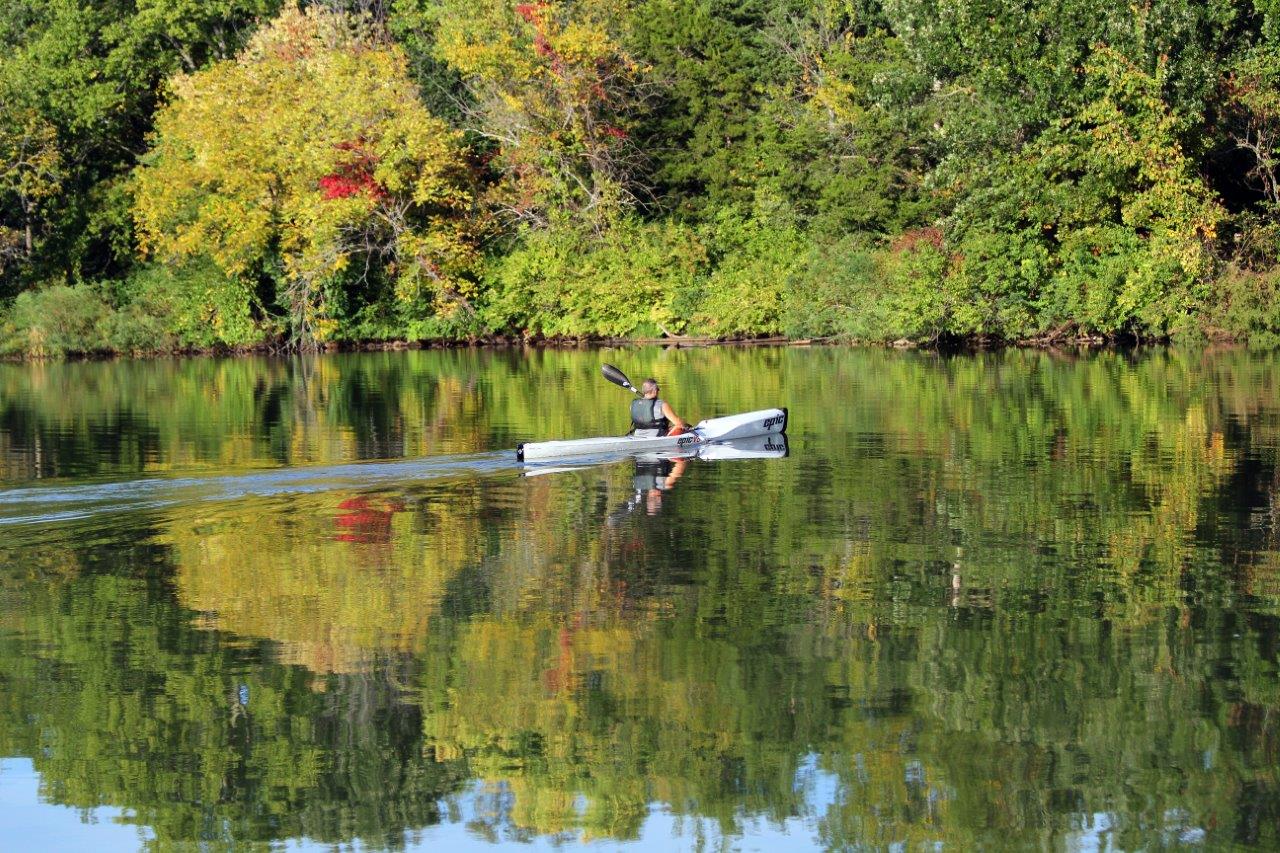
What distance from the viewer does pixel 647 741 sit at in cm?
930

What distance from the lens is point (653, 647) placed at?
11.3 metres

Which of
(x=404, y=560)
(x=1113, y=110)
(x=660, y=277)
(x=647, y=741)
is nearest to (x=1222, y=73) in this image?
(x=1113, y=110)

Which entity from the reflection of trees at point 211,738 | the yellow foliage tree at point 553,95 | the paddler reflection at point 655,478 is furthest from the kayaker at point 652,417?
the yellow foliage tree at point 553,95

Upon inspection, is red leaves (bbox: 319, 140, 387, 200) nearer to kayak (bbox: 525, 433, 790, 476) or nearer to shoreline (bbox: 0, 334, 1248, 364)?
shoreline (bbox: 0, 334, 1248, 364)

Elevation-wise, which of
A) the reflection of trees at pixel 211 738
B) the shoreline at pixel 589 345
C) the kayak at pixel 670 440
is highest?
the shoreline at pixel 589 345

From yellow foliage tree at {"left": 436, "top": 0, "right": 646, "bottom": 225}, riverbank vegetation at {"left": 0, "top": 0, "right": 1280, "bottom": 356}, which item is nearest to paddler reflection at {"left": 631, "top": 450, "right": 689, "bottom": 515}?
riverbank vegetation at {"left": 0, "top": 0, "right": 1280, "bottom": 356}

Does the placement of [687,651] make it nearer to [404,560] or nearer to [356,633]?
[356,633]

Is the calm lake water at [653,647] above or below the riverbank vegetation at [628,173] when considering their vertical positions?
below

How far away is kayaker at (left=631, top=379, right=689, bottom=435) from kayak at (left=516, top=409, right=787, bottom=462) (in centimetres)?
11

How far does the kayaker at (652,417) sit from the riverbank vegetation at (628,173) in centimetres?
2154

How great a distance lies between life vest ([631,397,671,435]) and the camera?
889 inches

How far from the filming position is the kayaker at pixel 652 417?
74.1ft

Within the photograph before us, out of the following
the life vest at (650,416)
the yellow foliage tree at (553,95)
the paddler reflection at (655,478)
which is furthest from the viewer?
the yellow foliage tree at (553,95)

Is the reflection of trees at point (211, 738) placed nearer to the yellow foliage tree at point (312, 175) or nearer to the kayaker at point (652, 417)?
the kayaker at point (652, 417)
